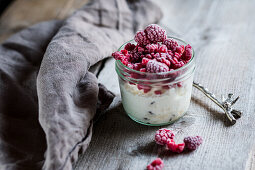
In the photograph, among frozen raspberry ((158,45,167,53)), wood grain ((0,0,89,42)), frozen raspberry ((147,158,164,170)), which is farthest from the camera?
wood grain ((0,0,89,42))

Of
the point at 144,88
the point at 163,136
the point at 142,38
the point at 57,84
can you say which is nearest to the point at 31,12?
the point at 57,84

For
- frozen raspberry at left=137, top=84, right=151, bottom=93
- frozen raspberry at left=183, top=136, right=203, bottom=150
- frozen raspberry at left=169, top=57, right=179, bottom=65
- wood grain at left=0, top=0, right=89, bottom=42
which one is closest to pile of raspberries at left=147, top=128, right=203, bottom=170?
frozen raspberry at left=183, top=136, right=203, bottom=150

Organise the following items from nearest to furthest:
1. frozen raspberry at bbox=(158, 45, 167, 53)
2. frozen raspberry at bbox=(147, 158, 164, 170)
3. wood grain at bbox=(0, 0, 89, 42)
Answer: frozen raspberry at bbox=(147, 158, 164, 170) < frozen raspberry at bbox=(158, 45, 167, 53) < wood grain at bbox=(0, 0, 89, 42)

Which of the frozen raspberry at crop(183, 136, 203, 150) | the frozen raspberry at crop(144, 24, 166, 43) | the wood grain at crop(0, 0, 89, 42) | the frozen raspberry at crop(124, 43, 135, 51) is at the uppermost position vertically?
the frozen raspberry at crop(144, 24, 166, 43)

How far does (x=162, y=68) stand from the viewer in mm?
1132

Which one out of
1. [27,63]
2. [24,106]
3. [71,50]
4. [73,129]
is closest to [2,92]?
[24,106]

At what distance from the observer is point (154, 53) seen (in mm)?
1218

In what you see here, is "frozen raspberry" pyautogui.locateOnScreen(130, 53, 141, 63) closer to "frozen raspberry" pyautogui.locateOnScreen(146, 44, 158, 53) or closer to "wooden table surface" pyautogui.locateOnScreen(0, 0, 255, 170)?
"frozen raspberry" pyautogui.locateOnScreen(146, 44, 158, 53)

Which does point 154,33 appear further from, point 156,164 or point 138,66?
point 156,164

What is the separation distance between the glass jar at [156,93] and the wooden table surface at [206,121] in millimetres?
66

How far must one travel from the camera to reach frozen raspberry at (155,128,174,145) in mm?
1192

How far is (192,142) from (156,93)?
23cm

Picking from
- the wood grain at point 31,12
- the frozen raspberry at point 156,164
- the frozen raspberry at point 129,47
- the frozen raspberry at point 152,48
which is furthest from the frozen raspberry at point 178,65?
the wood grain at point 31,12

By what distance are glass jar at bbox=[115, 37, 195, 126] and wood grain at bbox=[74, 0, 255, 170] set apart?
0.22 ft
